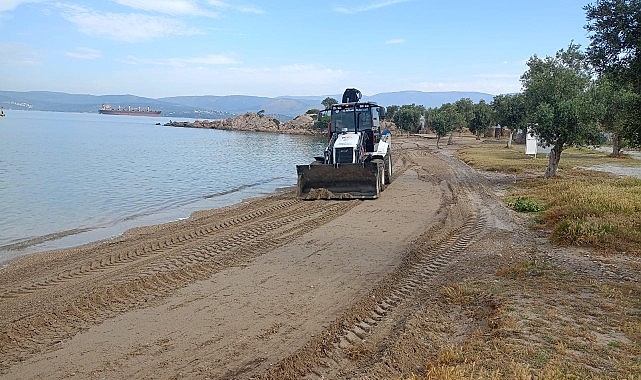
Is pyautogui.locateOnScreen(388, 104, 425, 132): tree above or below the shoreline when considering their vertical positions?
above

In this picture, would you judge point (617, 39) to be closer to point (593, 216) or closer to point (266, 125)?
point (593, 216)

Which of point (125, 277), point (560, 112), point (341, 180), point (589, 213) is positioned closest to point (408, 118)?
point (560, 112)

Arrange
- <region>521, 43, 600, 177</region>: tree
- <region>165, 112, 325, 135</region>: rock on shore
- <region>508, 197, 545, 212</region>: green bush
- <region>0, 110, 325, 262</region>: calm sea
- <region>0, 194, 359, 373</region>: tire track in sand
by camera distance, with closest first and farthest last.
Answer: <region>0, 194, 359, 373</region>: tire track in sand → <region>0, 110, 325, 262</region>: calm sea → <region>508, 197, 545, 212</region>: green bush → <region>521, 43, 600, 177</region>: tree → <region>165, 112, 325, 135</region>: rock on shore

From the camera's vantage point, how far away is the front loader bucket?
55.4 ft

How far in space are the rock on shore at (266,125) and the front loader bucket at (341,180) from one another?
8470 cm

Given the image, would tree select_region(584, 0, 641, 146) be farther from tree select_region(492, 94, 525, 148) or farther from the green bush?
tree select_region(492, 94, 525, 148)

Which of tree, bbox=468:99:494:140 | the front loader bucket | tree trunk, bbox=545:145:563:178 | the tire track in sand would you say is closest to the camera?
the tire track in sand

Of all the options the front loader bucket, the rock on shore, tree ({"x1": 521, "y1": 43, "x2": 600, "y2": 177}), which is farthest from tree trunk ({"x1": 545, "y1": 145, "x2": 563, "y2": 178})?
the rock on shore

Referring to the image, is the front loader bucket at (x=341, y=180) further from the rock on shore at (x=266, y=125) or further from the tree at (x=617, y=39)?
the rock on shore at (x=266, y=125)

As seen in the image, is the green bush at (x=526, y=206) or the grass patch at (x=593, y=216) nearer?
the grass patch at (x=593, y=216)

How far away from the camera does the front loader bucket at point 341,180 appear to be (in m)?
16.9

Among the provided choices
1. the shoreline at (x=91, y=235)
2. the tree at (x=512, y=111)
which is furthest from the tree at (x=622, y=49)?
the tree at (x=512, y=111)

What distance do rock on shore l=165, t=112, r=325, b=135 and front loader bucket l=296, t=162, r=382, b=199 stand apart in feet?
278

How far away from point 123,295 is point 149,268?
1572mm
